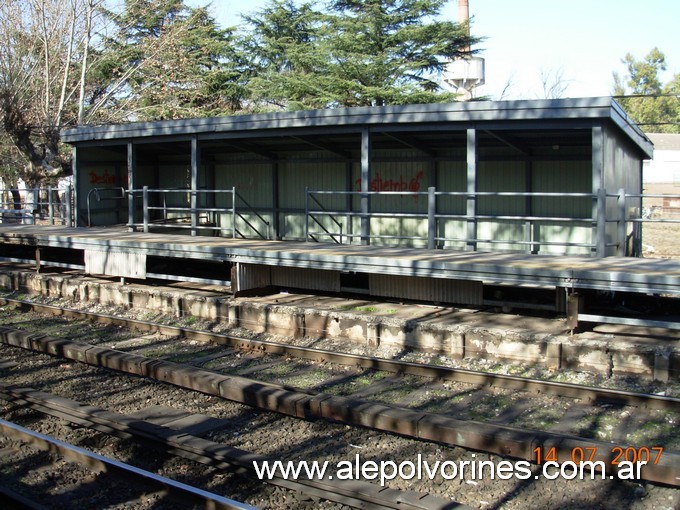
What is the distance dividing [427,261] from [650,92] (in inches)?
3260

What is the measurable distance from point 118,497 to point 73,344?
4.92 meters

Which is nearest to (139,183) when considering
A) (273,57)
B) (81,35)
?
(81,35)

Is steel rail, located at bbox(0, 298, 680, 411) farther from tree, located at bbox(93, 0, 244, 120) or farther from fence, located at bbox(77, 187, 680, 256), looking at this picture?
tree, located at bbox(93, 0, 244, 120)

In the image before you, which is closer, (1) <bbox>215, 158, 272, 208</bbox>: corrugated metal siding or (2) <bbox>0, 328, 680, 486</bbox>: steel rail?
(2) <bbox>0, 328, 680, 486</bbox>: steel rail

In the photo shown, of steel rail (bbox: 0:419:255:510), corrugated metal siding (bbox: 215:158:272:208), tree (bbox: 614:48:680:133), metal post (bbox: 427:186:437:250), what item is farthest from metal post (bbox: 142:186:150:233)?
tree (bbox: 614:48:680:133)

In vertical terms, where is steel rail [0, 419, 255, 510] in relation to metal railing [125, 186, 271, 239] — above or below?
below

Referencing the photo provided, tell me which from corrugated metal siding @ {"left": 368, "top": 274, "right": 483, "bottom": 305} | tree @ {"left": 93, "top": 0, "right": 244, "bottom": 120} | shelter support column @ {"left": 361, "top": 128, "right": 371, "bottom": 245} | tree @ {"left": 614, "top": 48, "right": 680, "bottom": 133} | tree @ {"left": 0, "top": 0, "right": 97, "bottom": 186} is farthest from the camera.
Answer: tree @ {"left": 614, "top": 48, "right": 680, "bottom": 133}

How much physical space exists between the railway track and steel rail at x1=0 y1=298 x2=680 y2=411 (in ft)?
0.05

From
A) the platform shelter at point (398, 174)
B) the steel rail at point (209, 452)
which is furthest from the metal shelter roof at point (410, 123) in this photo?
the steel rail at point (209, 452)

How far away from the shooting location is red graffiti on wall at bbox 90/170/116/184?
58.9 ft

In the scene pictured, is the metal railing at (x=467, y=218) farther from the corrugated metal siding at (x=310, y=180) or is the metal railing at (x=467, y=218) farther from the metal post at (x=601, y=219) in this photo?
the corrugated metal siding at (x=310, y=180)

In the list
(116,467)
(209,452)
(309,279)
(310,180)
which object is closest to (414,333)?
(309,279)

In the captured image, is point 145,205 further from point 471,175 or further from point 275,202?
point 471,175

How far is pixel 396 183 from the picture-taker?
15.0 meters
